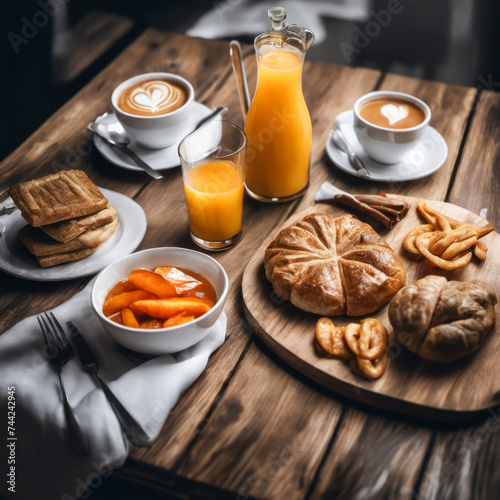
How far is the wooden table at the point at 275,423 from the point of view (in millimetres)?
1104

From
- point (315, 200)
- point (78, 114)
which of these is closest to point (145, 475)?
point (315, 200)

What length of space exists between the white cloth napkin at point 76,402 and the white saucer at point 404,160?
83 cm

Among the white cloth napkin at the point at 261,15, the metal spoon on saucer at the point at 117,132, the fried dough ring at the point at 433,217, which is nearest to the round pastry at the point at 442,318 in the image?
the fried dough ring at the point at 433,217

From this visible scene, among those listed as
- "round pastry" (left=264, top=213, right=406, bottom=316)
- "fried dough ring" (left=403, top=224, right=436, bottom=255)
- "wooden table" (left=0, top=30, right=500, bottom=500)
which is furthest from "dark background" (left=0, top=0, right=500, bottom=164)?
"fried dough ring" (left=403, top=224, right=436, bottom=255)

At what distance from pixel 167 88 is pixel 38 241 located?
801mm

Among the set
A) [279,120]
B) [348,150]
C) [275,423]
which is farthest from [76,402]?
[348,150]

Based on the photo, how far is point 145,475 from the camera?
1.17m

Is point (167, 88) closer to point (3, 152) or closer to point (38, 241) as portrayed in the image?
point (38, 241)

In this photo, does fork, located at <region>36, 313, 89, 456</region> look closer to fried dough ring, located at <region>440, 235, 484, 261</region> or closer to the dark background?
fried dough ring, located at <region>440, 235, 484, 261</region>

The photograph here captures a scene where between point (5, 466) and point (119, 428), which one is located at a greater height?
point (119, 428)

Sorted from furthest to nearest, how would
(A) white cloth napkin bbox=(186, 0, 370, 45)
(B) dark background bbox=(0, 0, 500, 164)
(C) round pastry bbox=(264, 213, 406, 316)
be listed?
1. (A) white cloth napkin bbox=(186, 0, 370, 45)
2. (B) dark background bbox=(0, 0, 500, 164)
3. (C) round pastry bbox=(264, 213, 406, 316)

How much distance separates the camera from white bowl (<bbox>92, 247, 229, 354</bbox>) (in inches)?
48.3

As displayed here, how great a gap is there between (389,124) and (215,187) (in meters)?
0.65

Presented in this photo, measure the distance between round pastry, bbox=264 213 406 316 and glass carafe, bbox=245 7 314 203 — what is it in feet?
0.77
